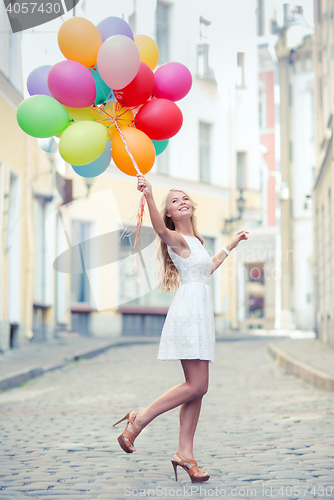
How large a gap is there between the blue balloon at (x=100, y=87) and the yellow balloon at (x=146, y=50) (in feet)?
1.37

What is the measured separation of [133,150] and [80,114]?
17.7 inches

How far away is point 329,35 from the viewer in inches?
608

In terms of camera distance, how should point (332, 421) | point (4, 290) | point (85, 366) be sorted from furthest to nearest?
point (4, 290)
point (85, 366)
point (332, 421)

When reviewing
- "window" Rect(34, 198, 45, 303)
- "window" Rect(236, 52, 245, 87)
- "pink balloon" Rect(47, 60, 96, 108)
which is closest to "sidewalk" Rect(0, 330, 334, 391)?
"window" Rect(34, 198, 45, 303)

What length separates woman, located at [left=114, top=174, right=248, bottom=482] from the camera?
3777 mm

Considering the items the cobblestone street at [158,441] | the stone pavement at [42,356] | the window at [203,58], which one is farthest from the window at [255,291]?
the cobblestone street at [158,441]

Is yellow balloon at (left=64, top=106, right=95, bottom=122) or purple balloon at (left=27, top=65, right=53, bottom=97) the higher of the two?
purple balloon at (left=27, top=65, right=53, bottom=97)

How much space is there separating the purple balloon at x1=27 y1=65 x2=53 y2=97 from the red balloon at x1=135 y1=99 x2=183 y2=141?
1.99 feet

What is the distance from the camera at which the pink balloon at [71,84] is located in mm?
3979

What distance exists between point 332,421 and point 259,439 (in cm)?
104

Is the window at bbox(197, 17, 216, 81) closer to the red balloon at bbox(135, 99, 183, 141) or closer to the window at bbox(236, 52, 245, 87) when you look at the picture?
the window at bbox(236, 52, 245, 87)

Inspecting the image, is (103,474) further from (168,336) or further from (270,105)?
(270,105)

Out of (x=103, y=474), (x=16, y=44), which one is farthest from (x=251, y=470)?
(x=16, y=44)

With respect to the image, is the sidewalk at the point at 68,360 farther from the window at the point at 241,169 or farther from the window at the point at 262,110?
the window at the point at 262,110
